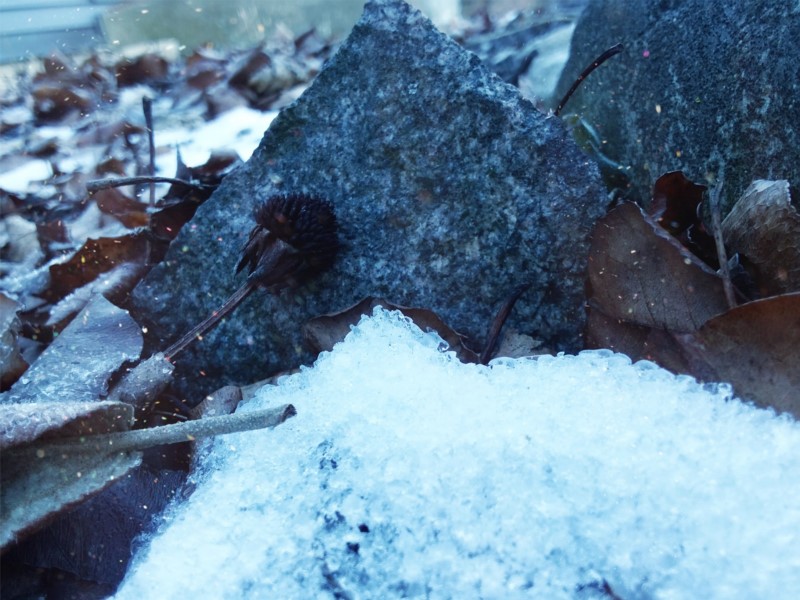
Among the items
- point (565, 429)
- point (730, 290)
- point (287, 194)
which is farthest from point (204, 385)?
point (730, 290)

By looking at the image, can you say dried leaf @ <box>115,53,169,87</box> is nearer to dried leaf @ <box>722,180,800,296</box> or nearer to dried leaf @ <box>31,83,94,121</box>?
dried leaf @ <box>31,83,94,121</box>

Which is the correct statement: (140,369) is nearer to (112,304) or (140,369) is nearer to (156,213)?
(112,304)

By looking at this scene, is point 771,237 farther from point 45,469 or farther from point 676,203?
point 45,469

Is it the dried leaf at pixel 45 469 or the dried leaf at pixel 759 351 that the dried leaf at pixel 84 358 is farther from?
the dried leaf at pixel 759 351

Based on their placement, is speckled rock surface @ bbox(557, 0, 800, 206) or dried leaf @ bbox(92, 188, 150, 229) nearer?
speckled rock surface @ bbox(557, 0, 800, 206)

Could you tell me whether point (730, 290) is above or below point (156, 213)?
→ above

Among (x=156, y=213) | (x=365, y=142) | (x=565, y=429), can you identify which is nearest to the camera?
(x=565, y=429)

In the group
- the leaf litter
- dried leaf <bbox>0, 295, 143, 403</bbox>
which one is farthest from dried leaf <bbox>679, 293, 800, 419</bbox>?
dried leaf <bbox>0, 295, 143, 403</bbox>
